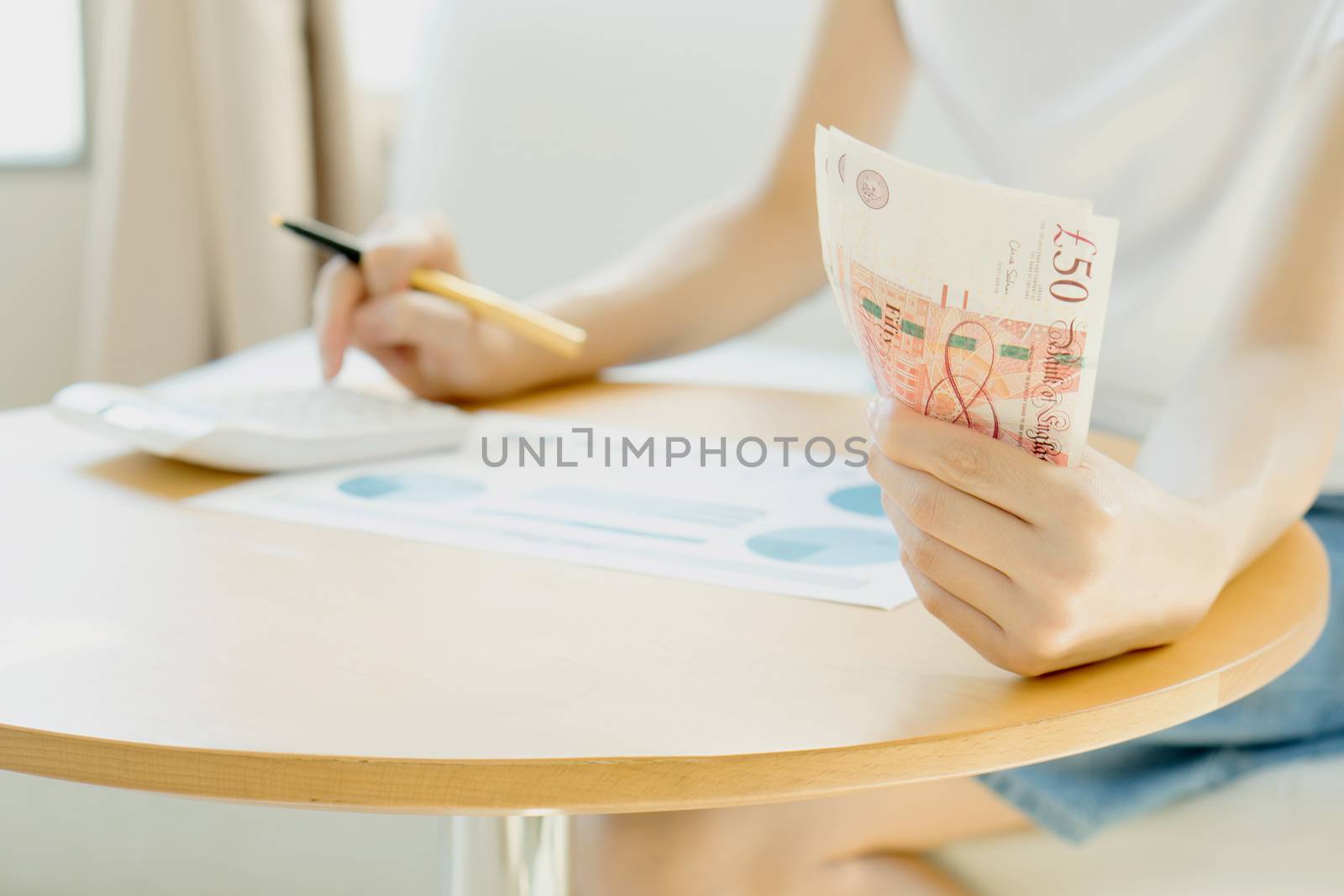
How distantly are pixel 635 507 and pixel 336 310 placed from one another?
0.30 meters

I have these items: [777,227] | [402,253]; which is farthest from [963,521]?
[777,227]

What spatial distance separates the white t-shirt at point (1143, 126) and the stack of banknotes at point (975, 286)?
45 cm

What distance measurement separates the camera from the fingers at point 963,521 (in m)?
0.46

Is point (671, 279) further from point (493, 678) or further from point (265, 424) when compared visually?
point (493, 678)

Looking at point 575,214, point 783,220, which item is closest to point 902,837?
point 783,220

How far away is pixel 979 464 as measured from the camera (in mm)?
466

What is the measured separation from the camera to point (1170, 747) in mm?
753

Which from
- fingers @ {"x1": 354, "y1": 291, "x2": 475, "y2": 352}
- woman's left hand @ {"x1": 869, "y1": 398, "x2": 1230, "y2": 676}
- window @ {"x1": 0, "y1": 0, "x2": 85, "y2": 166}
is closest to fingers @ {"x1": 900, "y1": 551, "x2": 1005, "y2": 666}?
woman's left hand @ {"x1": 869, "y1": 398, "x2": 1230, "y2": 676}

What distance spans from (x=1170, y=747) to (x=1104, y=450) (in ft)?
0.56

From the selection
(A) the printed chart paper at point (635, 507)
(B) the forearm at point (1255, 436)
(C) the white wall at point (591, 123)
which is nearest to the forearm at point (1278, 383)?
(B) the forearm at point (1255, 436)

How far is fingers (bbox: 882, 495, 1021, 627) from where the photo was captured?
472mm

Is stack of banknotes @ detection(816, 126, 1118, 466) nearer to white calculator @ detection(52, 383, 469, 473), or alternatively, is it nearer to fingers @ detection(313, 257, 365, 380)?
white calculator @ detection(52, 383, 469, 473)

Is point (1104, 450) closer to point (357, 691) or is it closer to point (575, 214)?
point (357, 691)

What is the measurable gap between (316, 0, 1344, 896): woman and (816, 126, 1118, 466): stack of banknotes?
15 millimetres
